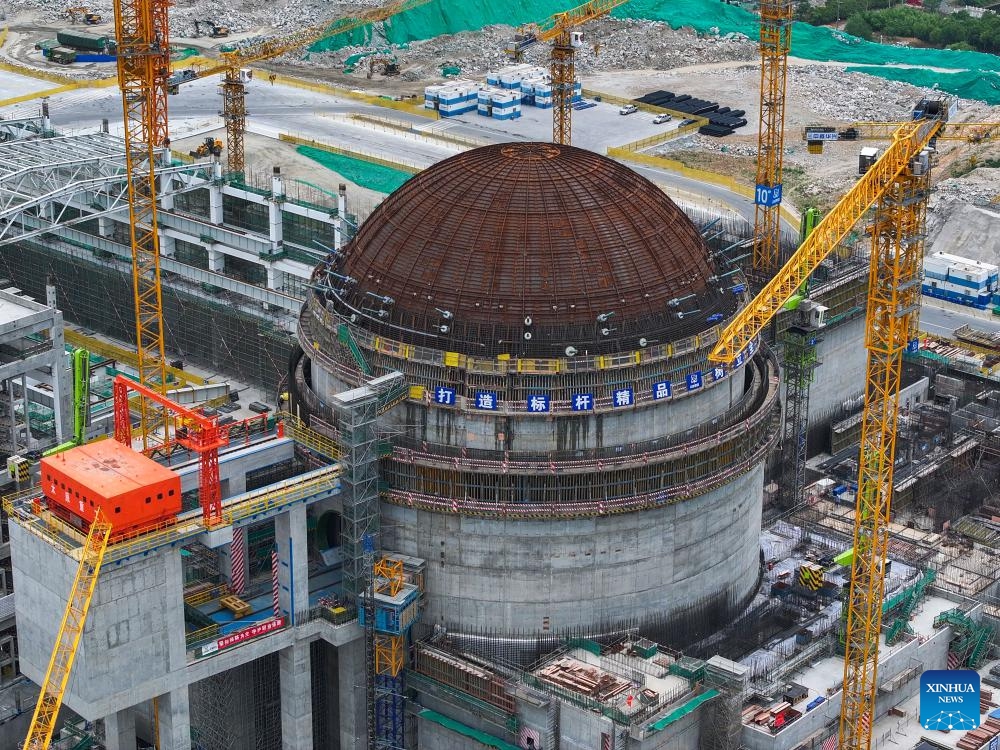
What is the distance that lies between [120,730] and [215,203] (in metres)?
81.8

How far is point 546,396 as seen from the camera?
12712cm

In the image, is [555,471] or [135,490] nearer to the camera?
[135,490]

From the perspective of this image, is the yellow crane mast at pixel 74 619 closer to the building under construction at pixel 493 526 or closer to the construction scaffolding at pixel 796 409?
the building under construction at pixel 493 526

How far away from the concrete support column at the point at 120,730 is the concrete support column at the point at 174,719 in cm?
270

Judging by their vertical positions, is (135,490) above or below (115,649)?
above

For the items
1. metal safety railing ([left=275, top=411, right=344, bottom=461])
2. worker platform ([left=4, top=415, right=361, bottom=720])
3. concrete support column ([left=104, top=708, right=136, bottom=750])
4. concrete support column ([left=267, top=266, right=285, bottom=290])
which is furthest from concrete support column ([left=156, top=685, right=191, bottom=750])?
concrete support column ([left=267, top=266, right=285, bottom=290])

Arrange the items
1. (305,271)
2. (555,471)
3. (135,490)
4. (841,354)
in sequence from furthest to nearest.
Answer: (305,271)
(841,354)
(555,471)
(135,490)

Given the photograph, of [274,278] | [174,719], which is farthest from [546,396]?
[274,278]

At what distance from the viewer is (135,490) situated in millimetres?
117125

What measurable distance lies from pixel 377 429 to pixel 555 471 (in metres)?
12.3

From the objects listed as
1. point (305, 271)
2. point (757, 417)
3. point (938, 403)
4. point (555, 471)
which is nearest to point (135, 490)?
point (555, 471)

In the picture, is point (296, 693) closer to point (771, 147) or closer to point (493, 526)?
point (493, 526)

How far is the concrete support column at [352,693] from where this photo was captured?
13125 cm

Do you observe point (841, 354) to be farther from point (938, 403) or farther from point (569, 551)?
point (569, 551)
